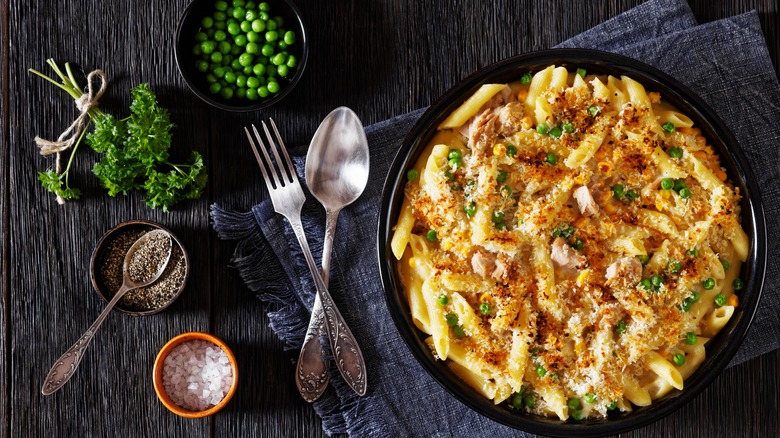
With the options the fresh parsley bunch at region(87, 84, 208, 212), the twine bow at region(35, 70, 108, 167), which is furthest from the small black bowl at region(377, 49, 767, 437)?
the twine bow at region(35, 70, 108, 167)

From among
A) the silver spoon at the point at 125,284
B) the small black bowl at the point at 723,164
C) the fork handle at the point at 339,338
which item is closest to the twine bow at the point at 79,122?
the silver spoon at the point at 125,284

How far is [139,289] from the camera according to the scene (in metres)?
3.78

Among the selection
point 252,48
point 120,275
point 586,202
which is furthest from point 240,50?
point 586,202

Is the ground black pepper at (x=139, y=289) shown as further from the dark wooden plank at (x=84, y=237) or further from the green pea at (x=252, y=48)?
the green pea at (x=252, y=48)

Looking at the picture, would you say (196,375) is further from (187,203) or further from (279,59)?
(279,59)

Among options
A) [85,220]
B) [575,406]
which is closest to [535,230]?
[575,406]

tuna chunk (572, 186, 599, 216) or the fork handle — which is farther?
the fork handle

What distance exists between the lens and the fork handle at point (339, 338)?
364 cm

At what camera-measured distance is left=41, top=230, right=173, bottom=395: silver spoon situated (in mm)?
3713

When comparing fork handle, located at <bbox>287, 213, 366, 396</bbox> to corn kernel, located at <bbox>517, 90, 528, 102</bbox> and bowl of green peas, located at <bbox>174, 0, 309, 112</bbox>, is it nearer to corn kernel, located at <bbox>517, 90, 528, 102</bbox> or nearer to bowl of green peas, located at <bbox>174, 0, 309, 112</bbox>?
bowl of green peas, located at <bbox>174, 0, 309, 112</bbox>

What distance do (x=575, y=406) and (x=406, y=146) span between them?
1.43 meters

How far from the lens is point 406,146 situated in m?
3.32

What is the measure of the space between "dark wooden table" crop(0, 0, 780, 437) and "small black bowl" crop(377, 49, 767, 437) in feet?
1.91

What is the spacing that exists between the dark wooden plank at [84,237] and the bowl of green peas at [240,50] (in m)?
0.18
